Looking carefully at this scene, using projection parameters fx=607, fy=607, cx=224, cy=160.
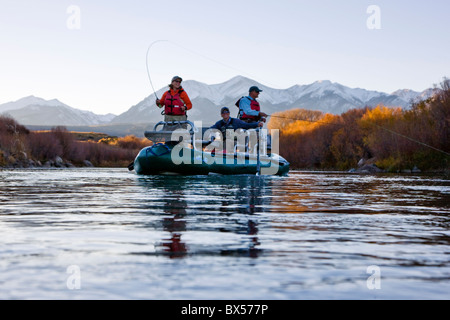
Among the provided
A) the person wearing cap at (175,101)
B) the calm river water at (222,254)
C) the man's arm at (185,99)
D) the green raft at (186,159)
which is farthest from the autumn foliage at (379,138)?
the calm river water at (222,254)

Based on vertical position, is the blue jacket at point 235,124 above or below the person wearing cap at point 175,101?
below

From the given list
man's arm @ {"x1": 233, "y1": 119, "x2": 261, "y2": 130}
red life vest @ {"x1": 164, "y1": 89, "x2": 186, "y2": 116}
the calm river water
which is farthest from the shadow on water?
man's arm @ {"x1": 233, "y1": 119, "x2": 261, "y2": 130}

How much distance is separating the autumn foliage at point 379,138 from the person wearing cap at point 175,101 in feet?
10.3

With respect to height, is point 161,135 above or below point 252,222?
above

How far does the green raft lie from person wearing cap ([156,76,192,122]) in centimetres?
39

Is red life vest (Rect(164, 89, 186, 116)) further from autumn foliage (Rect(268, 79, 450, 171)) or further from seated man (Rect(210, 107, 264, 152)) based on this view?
autumn foliage (Rect(268, 79, 450, 171))

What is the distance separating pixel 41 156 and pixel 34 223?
73.7 meters

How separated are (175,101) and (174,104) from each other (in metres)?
0.12

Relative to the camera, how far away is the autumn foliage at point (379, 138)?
4528 centimetres

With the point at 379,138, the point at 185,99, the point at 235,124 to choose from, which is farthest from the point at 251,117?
the point at 379,138

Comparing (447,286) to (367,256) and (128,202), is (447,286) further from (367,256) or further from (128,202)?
(128,202)

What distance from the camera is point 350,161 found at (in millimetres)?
74438

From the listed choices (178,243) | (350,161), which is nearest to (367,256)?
(178,243)

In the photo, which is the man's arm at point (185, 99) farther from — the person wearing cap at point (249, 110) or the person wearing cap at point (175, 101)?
the person wearing cap at point (249, 110)
